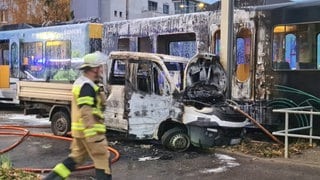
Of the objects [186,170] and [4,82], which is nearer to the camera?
[186,170]

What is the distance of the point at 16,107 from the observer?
74.2 ft

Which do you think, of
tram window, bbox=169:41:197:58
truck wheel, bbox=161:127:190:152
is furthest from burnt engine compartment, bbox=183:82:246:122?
tram window, bbox=169:41:197:58

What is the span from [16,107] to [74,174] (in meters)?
14.8

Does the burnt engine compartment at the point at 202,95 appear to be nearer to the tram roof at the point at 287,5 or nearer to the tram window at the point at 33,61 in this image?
the tram roof at the point at 287,5

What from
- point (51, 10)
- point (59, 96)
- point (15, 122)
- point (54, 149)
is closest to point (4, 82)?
point (15, 122)

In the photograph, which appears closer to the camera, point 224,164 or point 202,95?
point 224,164

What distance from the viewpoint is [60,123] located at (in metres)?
12.9

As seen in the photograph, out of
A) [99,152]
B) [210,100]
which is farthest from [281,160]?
[99,152]

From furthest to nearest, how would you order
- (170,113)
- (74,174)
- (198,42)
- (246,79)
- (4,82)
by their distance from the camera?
(4,82) < (198,42) < (246,79) < (170,113) < (74,174)

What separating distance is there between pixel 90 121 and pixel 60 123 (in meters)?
6.99

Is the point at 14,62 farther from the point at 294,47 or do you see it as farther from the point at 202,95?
the point at 294,47

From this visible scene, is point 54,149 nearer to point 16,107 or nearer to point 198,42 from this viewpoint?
point 198,42

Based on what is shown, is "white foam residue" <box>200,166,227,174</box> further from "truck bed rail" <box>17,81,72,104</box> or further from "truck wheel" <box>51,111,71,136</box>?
"truck wheel" <box>51,111,71,136</box>

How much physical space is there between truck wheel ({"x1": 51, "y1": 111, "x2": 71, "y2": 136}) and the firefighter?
6.43 m
